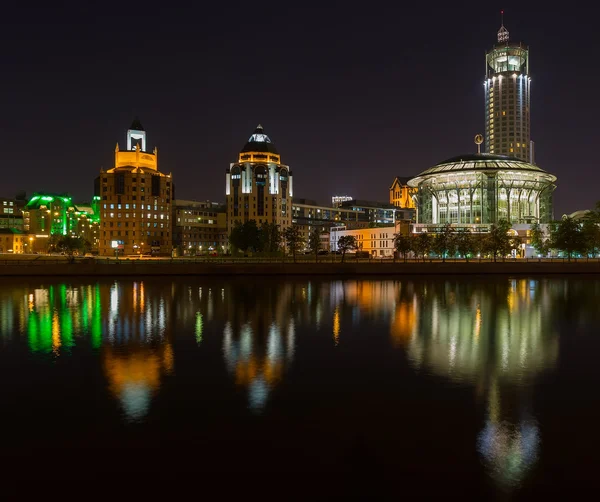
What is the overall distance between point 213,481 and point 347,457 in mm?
3157

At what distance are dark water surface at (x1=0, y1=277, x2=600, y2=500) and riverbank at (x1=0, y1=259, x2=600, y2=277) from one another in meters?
40.9

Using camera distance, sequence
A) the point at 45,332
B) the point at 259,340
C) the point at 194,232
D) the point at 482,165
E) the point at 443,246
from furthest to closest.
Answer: the point at 194,232 → the point at 482,165 → the point at 443,246 → the point at 45,332 → the point at 259,340

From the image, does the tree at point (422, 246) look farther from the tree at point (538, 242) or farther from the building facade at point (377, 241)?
the building facade at point (377, 241)

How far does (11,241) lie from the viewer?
17300 cm

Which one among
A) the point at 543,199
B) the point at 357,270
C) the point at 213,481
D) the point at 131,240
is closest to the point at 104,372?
the point at 213,481

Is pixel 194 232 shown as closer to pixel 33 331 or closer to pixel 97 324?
pixel 97 324

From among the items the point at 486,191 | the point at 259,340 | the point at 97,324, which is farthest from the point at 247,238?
the point at 259,340

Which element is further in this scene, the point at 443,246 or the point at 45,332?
the point at 443,246

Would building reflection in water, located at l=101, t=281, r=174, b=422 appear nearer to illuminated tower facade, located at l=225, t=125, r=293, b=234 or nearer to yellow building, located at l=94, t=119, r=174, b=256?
yellow building, located at l=94, t=119, r=174, b=256

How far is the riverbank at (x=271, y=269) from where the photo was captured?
73.6 meters

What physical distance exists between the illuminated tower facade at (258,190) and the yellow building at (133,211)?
30708mm

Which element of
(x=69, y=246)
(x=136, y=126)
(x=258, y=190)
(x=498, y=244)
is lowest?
(x=498, y=244)

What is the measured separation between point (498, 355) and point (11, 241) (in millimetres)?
186143

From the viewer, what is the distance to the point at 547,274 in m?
82.5
